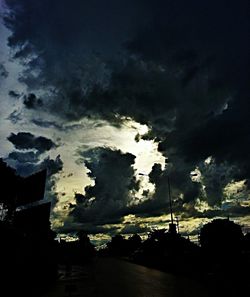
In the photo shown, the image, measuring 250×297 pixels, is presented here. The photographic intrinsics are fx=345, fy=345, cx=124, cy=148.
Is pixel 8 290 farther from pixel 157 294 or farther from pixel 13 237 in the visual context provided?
pixel 157 294

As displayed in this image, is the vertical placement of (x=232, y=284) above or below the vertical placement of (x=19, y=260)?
below

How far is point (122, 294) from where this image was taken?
22438mm

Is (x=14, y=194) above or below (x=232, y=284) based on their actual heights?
above

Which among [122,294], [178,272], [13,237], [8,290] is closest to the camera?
[122,294]

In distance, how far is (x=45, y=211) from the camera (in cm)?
3909

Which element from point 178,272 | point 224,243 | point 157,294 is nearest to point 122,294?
point 157,294

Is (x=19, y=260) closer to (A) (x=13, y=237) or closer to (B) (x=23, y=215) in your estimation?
(A) (x=13, y=237)

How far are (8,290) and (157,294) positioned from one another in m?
10.7

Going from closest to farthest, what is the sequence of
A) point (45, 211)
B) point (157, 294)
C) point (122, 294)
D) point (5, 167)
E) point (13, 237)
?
1. point (157, 294)
2. point (122, 294)
3. point (13, 237)
4. point (5, 167)
5. point (45, 211)

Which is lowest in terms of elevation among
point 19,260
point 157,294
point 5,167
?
point 157,294

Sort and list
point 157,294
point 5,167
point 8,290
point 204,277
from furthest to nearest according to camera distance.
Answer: point 5,167, point 204,277, point 8,290, point 157,294

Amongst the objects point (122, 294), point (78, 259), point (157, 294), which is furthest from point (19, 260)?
point (78, 259)

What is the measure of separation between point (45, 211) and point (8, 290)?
598 inches

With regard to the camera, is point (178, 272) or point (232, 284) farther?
point (178, 272)
